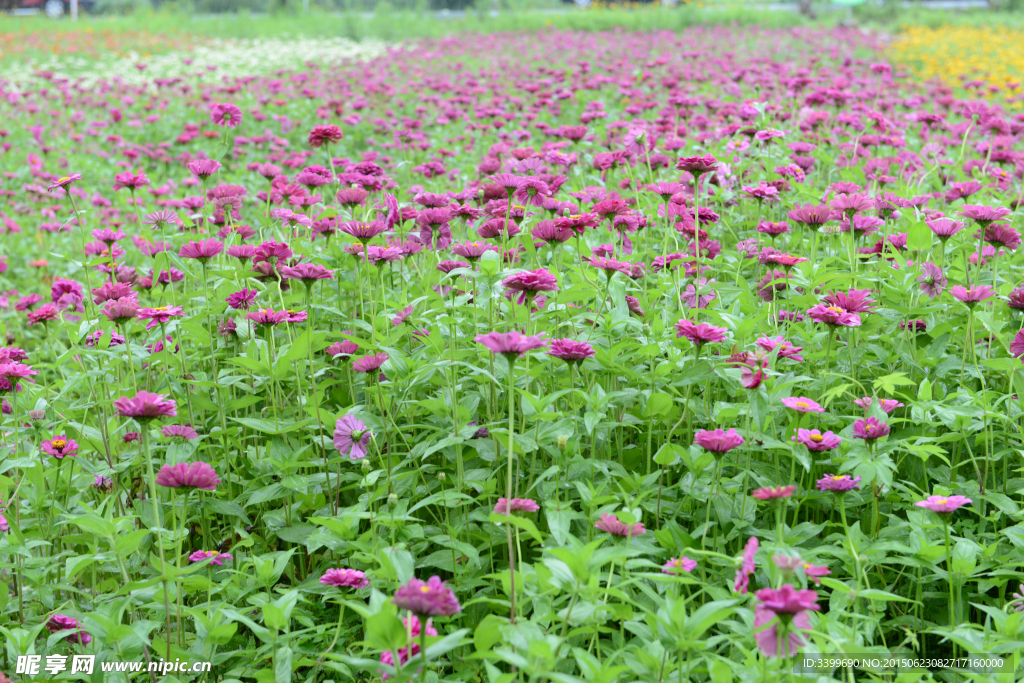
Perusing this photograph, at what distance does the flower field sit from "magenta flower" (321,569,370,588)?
0.01m

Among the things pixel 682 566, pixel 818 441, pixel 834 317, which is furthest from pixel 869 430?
pixel 682 566

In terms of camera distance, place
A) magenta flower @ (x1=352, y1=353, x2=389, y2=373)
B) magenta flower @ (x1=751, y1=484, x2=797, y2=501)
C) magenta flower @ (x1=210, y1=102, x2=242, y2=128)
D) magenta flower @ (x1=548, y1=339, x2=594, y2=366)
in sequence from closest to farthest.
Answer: magenta flower @ (x1=751, y1=484, x2=797, y2=501)
magenta flower @ (x1=548, y1=339, x2=594, y2=366)
magenta flower @ (x1=352, y1=353, x2=389, y2=373)
magenta flower @ (x1=210, y1=102, x2=242, y2=128)

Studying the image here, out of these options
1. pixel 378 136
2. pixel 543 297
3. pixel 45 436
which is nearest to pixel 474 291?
pixel 543 297

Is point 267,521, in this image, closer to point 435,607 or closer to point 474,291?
point 474,291

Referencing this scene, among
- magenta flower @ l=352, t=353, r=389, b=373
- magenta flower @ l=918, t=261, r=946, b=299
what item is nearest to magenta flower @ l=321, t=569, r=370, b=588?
magenta flower @ l=352, t=353, r=389, b=373

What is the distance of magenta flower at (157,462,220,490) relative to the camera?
5.26 feet

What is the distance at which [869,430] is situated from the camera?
1.62m

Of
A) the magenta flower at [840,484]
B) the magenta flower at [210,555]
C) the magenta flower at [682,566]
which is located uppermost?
the magenta flower at [840,484]

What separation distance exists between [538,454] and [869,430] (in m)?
0.87

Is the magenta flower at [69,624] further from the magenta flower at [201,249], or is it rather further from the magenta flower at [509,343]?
the magenta flower at [509,343]

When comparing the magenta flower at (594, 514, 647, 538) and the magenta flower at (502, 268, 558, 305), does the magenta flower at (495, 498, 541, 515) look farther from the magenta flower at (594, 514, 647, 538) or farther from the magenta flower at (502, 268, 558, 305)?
the magenta flower at (502, 268, 558, 305)

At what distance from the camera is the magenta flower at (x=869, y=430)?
162 centimetres

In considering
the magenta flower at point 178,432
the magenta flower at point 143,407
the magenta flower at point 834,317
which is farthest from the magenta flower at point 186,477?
the magenta flower at point 834,317

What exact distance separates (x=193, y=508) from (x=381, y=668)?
107cm
